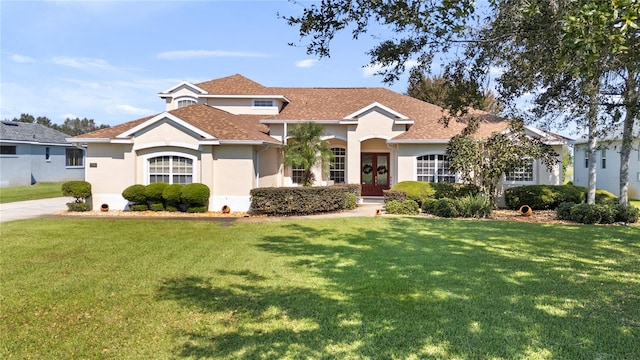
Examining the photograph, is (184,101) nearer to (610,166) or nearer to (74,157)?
(74,157)

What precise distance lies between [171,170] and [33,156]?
22678mm

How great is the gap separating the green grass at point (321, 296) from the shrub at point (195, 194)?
16.2ft

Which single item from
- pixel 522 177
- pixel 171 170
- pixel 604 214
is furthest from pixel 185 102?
pixel 604 214

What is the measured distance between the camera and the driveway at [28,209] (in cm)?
1644

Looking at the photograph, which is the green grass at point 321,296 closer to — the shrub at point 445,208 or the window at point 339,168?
the shrub at point 445,208

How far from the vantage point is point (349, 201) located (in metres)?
18.6

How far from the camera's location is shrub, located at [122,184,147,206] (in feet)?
56.8

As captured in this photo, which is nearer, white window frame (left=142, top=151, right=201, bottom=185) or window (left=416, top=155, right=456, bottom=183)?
white window frame (left=142, top=151, right=201, bottom=185)

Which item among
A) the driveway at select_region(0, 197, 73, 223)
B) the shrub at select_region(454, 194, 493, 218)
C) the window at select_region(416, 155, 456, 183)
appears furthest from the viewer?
Answer: the window at select_region(416, 155, 456, 183)

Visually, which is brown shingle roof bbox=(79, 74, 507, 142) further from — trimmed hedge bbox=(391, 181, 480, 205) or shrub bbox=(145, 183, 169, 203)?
shrub bbox=(145, 183, 169, 203)

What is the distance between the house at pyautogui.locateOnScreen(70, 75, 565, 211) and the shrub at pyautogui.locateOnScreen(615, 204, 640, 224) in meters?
5.16

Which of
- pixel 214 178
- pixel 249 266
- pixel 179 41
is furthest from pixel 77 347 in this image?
pixel 179 41

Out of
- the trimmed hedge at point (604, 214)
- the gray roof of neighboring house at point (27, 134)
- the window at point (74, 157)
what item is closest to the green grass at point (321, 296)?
the trimmed hedge at point (604, 214)

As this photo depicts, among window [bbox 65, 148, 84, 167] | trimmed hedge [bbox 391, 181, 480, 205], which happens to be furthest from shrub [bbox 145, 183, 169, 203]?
window [bbox 65, 148, 84, 167]
